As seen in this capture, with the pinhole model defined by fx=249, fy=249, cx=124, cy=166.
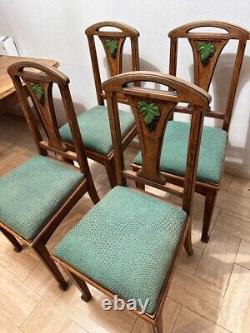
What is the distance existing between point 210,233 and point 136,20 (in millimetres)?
1255

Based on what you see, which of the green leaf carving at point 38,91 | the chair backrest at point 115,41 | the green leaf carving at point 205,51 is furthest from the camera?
the chair backrest at point 115,41

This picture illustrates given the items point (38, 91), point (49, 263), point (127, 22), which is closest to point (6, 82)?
point (38, 91)

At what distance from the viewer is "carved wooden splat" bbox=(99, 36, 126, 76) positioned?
137cm

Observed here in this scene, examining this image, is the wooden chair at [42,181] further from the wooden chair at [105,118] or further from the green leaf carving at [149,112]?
the green leaf carving at [149,112]

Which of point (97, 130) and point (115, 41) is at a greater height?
point (115, 41)

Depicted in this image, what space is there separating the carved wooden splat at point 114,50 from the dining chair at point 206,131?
30cm

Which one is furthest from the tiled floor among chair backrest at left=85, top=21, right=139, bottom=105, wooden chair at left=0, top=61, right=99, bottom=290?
chair backrest at left=85, top=21, right=139, bottom=105

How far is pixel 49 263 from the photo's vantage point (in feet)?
3.64

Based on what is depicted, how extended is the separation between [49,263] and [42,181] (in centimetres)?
37

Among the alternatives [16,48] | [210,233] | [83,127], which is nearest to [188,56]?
[83,127]

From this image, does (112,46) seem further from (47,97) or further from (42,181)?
(42,181)

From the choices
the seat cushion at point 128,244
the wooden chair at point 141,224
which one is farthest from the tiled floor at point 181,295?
the seat cushion at point 128,244

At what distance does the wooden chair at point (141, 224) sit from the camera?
75 centimetres

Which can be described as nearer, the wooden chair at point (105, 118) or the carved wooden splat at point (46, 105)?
the carved wooden splat at point (46, 105)
